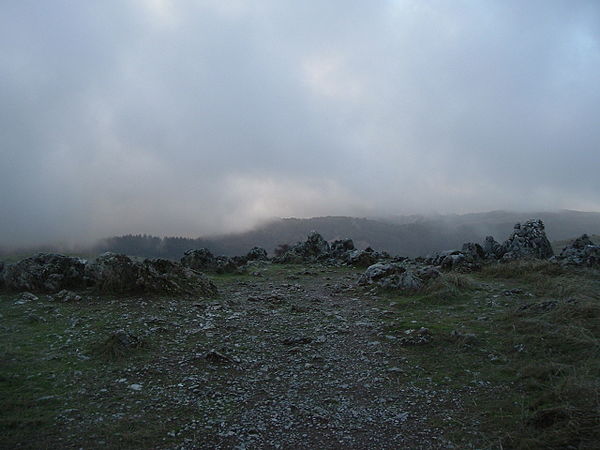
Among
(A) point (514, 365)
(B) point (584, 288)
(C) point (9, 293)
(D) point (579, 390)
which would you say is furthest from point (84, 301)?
(B) point (584, 288)

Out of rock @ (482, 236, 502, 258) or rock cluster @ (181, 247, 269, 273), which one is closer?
rock cluster @ (181, 247, 269, 273)

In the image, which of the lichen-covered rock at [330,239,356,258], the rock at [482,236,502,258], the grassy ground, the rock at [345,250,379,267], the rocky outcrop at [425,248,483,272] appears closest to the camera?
the grassy ground

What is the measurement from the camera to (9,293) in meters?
14.9

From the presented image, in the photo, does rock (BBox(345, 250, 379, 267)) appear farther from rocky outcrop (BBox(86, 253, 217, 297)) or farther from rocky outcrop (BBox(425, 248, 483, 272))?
rocky outcrop (BBox(86, 253, 217, 297))

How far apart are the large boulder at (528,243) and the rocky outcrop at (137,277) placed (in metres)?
18.5

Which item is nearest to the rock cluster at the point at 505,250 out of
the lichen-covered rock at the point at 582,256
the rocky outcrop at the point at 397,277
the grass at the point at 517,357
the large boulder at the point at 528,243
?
the large boulder at the point at 528,243

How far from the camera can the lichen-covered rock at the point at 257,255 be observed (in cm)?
3164

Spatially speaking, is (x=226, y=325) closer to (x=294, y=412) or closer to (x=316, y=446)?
(x=294, y=412)

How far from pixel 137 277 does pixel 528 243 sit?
22.8 meters

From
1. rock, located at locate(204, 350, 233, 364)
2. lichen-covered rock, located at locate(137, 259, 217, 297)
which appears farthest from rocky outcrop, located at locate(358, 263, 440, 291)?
rock, located at locate(204, 350, 233, 364)

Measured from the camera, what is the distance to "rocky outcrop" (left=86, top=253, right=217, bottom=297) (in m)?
14.9

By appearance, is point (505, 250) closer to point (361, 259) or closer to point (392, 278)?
point (361, 259)

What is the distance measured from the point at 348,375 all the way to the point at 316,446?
2.70 m

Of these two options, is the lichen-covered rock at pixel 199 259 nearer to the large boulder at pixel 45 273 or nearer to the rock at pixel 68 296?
the large boulder at pixel 45 273
